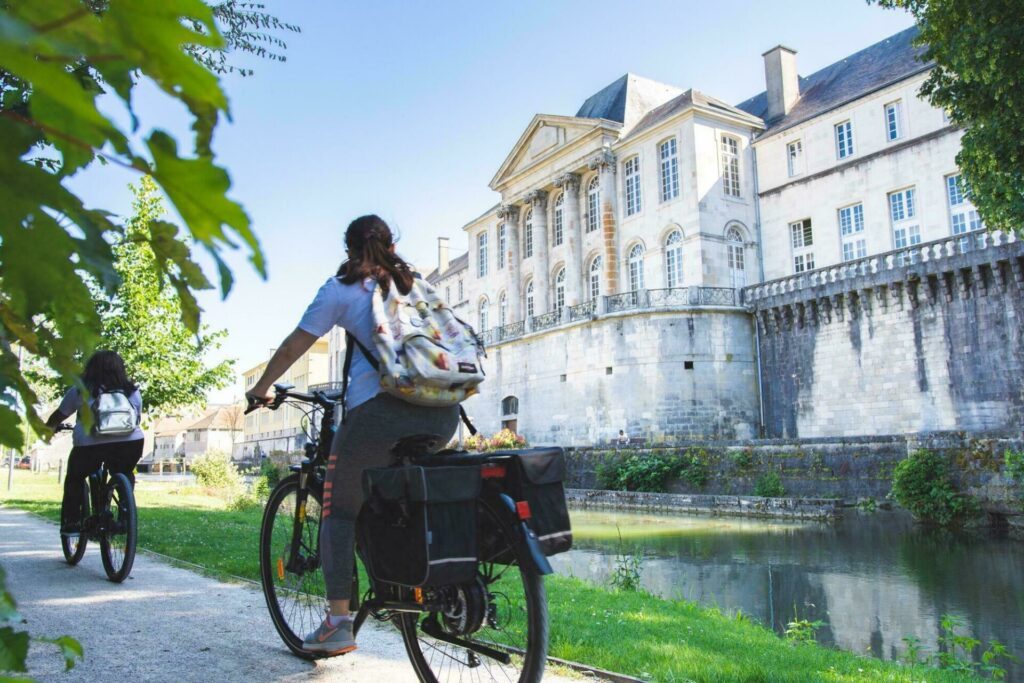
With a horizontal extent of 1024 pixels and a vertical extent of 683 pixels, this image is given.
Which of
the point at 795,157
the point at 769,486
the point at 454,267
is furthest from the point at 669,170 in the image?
the point at 454,267

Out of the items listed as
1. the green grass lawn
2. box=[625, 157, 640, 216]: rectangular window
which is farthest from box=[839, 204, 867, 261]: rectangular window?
the green grass lawn

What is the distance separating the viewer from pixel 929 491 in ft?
50.1

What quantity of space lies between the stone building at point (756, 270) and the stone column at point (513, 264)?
78 mm

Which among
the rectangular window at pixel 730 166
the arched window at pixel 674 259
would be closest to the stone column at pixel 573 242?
the arched window at pixel 674 259

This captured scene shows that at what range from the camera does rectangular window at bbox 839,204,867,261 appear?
1090 inches

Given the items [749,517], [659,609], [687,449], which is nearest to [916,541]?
[749,517]

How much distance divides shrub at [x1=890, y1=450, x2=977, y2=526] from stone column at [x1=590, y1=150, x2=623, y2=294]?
19.3m

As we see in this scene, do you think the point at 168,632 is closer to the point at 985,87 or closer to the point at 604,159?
the point at 985,87

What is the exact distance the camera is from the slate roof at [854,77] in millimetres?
27406

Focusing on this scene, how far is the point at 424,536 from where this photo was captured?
236cm

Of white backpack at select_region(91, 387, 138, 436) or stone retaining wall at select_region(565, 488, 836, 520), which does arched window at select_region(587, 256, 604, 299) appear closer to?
stone retaining wall at select_region(565, 488, 836, 520)

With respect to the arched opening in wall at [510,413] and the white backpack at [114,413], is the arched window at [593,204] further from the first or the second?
the white backpack at [114,413]

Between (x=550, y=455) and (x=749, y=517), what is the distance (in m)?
16.1

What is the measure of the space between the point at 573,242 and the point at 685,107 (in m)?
7.93
